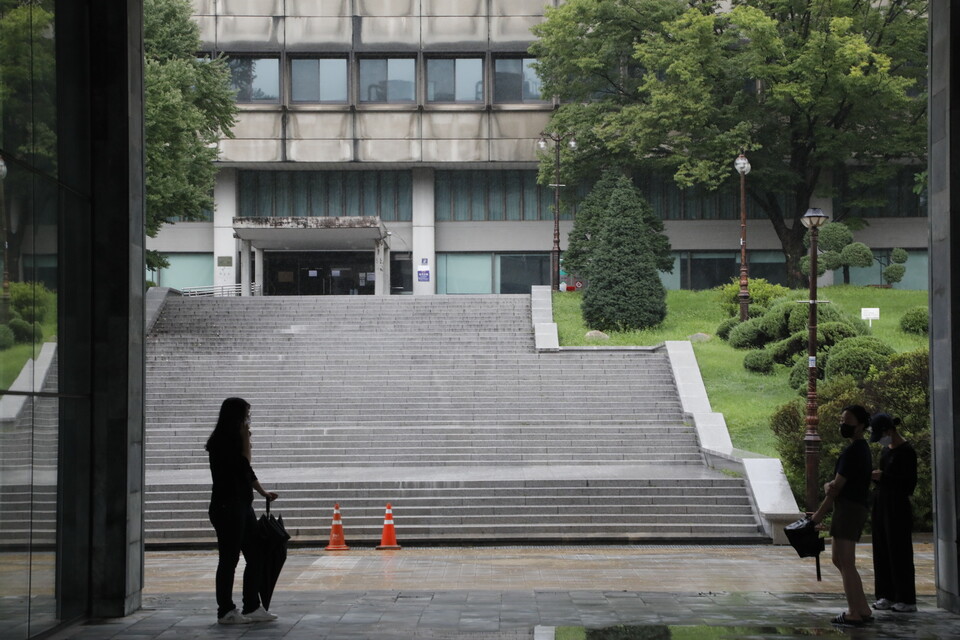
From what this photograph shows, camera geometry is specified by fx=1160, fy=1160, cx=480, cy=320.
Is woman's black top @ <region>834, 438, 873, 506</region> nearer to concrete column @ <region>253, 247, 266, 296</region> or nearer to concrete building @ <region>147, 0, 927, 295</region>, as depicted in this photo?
concrete building @ <region>147, 0, 927, 295</region>

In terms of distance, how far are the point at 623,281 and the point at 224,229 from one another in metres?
22.8

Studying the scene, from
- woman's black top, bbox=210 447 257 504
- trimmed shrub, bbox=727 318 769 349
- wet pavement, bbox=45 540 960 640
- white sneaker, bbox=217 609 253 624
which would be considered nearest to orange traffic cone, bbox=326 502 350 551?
wet pavement, bbox=45 540 960 640

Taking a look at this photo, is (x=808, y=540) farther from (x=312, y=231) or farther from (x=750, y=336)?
(x=312, y=231)

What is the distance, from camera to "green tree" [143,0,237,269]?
31.7 meters

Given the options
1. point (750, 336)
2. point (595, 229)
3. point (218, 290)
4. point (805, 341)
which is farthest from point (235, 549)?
point (218, 290)

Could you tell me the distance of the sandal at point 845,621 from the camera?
32.0 feet

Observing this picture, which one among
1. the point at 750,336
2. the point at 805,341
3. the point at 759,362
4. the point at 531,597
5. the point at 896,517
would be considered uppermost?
the point at 750,336

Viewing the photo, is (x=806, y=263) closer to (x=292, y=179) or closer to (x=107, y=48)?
(x=292, y=179)

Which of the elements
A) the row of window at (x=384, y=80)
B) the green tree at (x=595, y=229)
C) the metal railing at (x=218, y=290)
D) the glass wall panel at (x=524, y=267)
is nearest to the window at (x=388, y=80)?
the row of window at (x=384, y=80)

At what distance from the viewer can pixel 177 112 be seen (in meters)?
31.9

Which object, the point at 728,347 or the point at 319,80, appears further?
the point at 319,80

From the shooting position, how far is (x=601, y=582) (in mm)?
13516

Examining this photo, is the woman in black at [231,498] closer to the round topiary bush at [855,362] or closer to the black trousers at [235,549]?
the black trousers at [235,549]

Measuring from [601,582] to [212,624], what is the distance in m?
5.13
